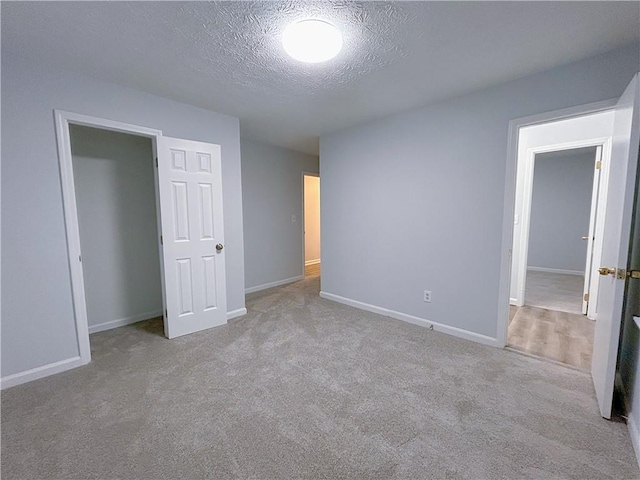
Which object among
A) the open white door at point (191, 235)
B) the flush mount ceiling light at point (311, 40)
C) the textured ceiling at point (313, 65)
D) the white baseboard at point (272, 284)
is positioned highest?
the textured ceiling at point (313, 65)

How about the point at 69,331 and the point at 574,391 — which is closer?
the point at 574,391

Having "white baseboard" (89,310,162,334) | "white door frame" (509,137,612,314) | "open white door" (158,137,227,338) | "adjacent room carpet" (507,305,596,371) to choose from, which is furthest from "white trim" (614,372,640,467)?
"white baseboard" (89,310,162,334)

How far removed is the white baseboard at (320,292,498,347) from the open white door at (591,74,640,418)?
0.85 metres

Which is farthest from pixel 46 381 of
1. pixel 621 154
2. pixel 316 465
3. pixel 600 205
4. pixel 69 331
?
pixel 600 205

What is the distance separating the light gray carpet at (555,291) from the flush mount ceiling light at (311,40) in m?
4.17

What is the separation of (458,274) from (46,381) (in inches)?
145

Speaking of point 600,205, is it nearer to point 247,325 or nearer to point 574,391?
point 574,391

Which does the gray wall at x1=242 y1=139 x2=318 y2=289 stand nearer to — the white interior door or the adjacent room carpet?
the adjacent room carpet

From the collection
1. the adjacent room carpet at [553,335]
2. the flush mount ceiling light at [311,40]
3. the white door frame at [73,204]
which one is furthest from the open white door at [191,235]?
the adjacent room carpet at [553,335]

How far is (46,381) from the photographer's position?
2125mm

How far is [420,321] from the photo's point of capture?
3.12m

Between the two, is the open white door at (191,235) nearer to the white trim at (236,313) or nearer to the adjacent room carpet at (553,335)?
the white trim at (236,313)

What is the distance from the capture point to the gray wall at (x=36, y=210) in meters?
2.01

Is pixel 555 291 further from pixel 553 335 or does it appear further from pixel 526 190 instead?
pixel 553 335
